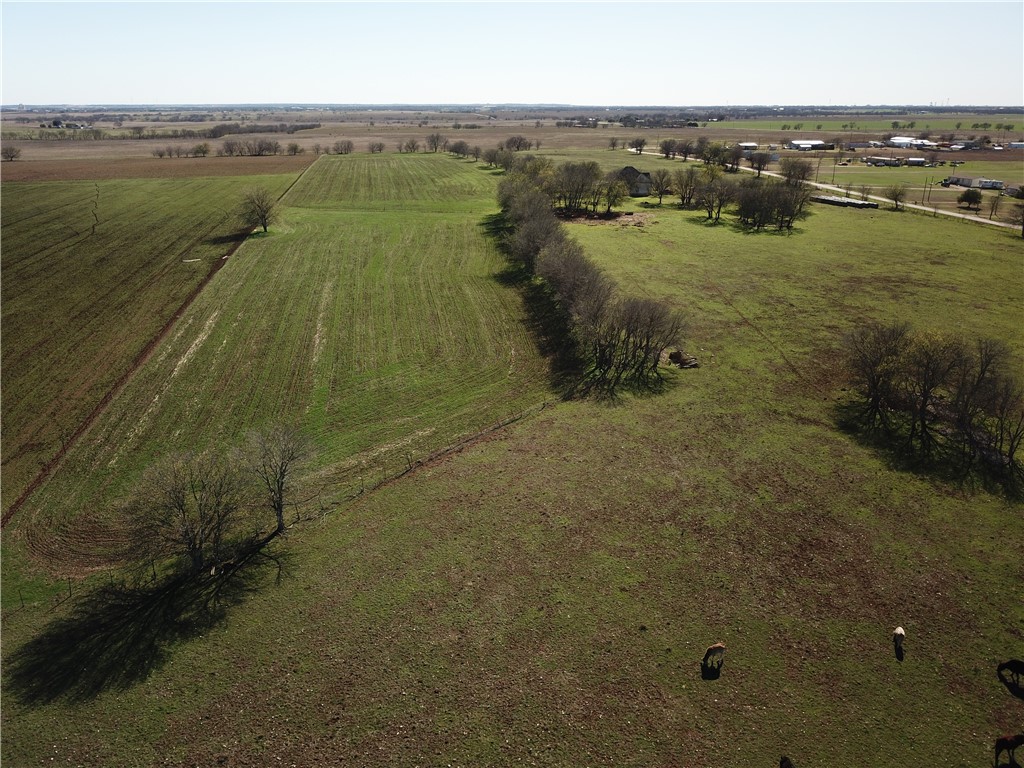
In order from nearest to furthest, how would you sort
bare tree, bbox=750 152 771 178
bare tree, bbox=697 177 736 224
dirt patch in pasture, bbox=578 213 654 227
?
dirt patch in pasture, bbox=578 213 654 227, bare tree, bbox=697 177 736 224, bare tree, bbox=750 152 771 178

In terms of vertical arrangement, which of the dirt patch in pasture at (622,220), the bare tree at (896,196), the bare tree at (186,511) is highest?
the bare tree at (896,196)

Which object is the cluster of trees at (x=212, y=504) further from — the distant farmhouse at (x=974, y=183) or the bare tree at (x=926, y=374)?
the distant farmhouse at (x=974, y=183)

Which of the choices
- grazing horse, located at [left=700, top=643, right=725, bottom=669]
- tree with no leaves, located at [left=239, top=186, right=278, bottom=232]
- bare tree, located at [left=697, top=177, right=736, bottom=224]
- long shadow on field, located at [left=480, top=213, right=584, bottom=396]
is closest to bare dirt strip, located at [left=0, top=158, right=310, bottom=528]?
tree with no leaves, located at [left=239, top=186, right=278, bottom=232]

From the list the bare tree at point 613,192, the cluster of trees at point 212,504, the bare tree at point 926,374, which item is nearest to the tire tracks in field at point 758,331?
the bare tree at point 926,374

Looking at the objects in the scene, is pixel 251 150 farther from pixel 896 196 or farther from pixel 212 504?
pixel 212 504

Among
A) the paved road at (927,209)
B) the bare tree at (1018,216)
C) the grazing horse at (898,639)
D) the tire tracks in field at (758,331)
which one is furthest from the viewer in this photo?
the paved road at (927,209)

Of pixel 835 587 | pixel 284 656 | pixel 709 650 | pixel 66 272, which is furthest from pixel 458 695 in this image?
pixel 66 272

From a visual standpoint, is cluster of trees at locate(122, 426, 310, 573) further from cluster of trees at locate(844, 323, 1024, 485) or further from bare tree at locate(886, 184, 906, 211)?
bare tree at locate(886, 184, 906, 211)
